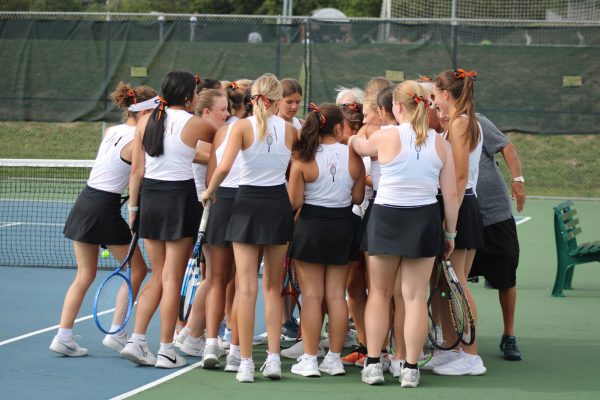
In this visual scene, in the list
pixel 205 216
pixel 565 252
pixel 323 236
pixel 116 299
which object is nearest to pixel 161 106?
pixel 205 216

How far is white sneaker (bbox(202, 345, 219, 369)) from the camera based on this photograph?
6258mm

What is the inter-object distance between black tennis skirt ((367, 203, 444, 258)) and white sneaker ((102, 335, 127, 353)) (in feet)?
5.88

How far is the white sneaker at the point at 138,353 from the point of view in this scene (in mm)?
6289

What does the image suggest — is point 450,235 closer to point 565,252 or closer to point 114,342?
point 114,342

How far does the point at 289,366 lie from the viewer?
21.5 ft

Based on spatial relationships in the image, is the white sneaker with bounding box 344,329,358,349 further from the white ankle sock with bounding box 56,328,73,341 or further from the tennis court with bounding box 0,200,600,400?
the white ankle sock with bounding box 56,328,73,341

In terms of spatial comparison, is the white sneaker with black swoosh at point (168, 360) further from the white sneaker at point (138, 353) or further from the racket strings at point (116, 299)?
the racket strings at point (116, 299)

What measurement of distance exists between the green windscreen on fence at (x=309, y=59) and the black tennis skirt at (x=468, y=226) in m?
9.67

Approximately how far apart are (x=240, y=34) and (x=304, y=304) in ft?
34.9

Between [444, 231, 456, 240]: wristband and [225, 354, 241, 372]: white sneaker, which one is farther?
[225, 354, 241, 372]: white sneaker

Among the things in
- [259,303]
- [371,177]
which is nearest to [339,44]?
[259,303]

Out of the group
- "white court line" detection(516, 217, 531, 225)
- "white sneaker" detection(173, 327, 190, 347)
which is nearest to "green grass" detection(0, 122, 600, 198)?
"white court line" detection(516, 217, 531, 225)

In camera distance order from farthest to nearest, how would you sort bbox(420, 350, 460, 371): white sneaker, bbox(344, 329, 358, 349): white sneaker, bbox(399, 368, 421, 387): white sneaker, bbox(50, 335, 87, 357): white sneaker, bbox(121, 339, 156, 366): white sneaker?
bbox(344, 329, 358, 349): white sneaker < bbox(50, 335, 87, 357): white sneaker < bbox(420, 350, 460, 371): white sneaker < bbox(121, 339, 156, 366): white sneaker < bbox(399, 368, 421, 387): white sneaker

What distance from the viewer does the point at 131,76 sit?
1667cm
